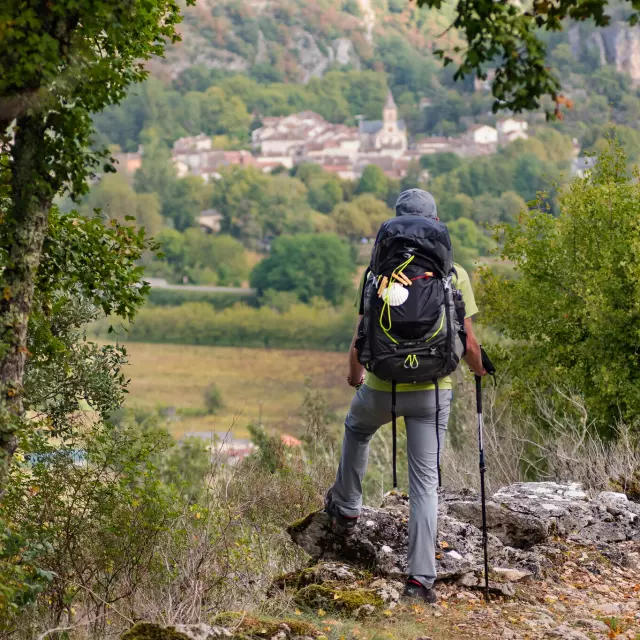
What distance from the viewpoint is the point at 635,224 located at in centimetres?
1341

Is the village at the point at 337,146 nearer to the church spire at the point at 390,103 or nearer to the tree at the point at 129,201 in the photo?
the church spire at the point at 390,103

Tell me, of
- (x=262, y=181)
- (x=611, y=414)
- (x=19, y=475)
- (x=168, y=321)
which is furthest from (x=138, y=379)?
(x=19, y=475)

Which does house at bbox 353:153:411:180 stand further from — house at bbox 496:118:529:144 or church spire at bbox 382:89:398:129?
house at bbox 496:118:529:144

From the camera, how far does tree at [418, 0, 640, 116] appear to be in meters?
3.14

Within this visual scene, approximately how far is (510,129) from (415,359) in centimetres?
14637

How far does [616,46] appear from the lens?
496 feet

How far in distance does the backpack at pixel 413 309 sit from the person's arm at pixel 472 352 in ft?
0.18

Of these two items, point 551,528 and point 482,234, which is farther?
point 482,234

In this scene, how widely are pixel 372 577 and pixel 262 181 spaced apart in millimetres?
122938

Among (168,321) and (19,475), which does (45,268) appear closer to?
(19,475)

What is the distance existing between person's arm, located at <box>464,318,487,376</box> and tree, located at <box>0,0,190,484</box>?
1.46 meters

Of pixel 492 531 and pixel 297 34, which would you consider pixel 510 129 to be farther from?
pixel 492 531

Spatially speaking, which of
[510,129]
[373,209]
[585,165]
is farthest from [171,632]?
[510,129]

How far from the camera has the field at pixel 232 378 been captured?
238ft
